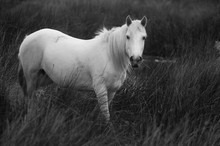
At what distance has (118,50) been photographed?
4172mm

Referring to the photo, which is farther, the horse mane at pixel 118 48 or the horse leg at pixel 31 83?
the horse leg at pixel 31 83

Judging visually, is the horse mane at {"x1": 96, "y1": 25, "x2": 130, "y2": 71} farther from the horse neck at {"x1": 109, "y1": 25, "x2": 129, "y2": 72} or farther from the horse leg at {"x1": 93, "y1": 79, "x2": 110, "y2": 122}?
the horse leg at {"x1": 93, "y1": 79, "x2": 110, "y2": 122}

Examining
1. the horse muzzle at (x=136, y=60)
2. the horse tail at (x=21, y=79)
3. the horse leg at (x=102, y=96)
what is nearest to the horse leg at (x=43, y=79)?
the horse tail at (x=21, y=79)

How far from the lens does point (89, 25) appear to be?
33.1 ft

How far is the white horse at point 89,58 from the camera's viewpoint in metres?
4.00

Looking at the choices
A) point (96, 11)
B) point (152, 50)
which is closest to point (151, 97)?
point (152, 50)

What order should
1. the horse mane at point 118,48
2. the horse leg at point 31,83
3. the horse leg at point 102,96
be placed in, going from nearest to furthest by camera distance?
the horse leg at point 102,96, the horse mane at point 118,48, the horse leg at point 31,83

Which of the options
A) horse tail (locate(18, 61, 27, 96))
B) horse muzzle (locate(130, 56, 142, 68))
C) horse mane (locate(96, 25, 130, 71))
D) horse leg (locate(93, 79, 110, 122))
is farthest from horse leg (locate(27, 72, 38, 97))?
horse muzzle (locate(130, 56, 142, 68))

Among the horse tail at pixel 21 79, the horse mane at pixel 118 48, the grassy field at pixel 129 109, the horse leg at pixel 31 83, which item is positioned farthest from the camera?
the horse tail at pixel 21 79

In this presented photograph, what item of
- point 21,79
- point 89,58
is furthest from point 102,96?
point 21,79

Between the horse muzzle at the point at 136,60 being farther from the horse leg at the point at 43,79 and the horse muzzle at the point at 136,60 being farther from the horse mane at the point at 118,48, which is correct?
the horse leg at the point at 43,79

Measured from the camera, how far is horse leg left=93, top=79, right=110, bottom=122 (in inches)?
157

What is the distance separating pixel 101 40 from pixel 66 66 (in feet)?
1.50

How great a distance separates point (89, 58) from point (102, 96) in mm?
443
